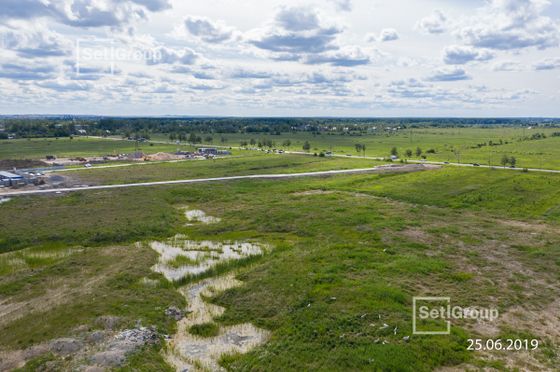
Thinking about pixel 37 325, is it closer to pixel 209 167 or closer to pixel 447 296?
pixel 447 296

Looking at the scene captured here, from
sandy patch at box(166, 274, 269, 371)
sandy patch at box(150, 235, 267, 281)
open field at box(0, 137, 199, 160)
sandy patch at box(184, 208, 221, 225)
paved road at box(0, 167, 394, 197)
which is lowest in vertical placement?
sandy patch at box(166, 274, 269, 371)

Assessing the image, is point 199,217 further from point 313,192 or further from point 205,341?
point 205,341

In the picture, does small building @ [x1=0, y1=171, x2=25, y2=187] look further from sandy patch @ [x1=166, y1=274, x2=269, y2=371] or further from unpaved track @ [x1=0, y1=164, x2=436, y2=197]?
sandy patch @ [x1=166, y1=274, x2=269, y2=371]

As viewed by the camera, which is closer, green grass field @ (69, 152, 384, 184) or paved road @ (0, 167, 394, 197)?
paved road @ (0, 167, 394, 197)

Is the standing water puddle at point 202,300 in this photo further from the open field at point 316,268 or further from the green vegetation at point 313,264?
the open field at point 316,268

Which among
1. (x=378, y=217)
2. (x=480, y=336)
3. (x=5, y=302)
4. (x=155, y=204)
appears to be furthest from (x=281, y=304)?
(x=155, y=204)

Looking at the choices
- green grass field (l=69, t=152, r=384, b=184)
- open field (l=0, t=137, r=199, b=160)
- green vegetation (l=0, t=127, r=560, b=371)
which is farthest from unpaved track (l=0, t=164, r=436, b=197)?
open field (l=0, t=137, r=199, b=160)

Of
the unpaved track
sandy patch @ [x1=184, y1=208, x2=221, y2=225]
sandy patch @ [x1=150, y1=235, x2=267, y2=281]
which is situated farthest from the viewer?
the unpaved track

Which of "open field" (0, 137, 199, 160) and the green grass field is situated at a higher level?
"open field" (0, 137, 199, 160)
